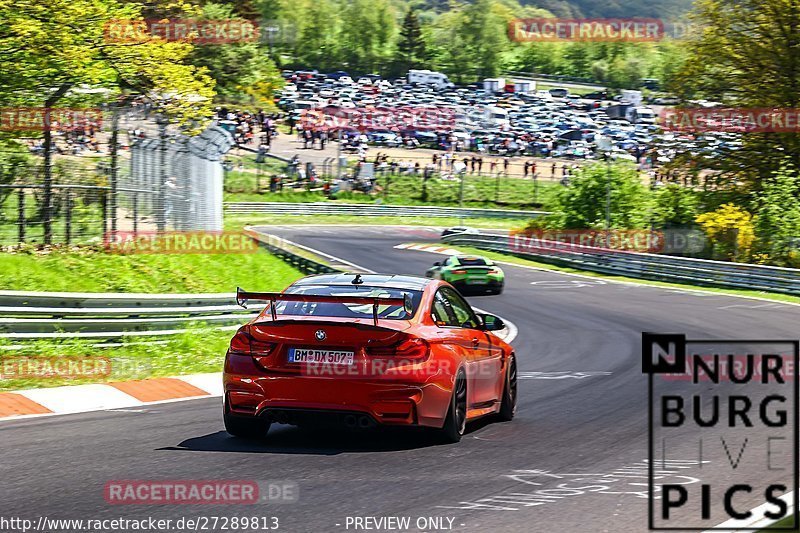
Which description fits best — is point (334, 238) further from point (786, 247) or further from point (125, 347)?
point (125, 347)

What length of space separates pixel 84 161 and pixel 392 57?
447 ft

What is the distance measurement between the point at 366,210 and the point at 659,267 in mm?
33304

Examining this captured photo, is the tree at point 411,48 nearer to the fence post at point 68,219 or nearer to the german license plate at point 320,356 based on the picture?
the fence post at point 68,219

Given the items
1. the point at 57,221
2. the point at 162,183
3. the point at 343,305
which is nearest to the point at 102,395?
the point at 343,305

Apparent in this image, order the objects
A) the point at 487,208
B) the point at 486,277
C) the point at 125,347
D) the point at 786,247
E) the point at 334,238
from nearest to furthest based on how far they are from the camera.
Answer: the point at 125,347 < the point at 486,277 < the point at 786,247 < the point at 334,238 < the point at 487,208

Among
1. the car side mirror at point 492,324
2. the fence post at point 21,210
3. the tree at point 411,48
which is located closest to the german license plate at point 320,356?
the car side mirror at point 492,324

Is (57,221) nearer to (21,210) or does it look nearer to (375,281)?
(21,210)

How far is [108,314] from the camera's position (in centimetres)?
1512

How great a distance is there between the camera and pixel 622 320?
25234 millimetres

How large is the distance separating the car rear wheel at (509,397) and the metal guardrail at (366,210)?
5560cm

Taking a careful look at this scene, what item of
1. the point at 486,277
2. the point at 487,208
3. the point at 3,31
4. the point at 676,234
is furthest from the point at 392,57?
the point at 3,31

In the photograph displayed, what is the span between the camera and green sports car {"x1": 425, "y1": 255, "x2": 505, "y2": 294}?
1265 inches

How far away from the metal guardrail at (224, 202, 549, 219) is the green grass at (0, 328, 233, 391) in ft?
164

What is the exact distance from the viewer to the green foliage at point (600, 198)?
1965 inches
